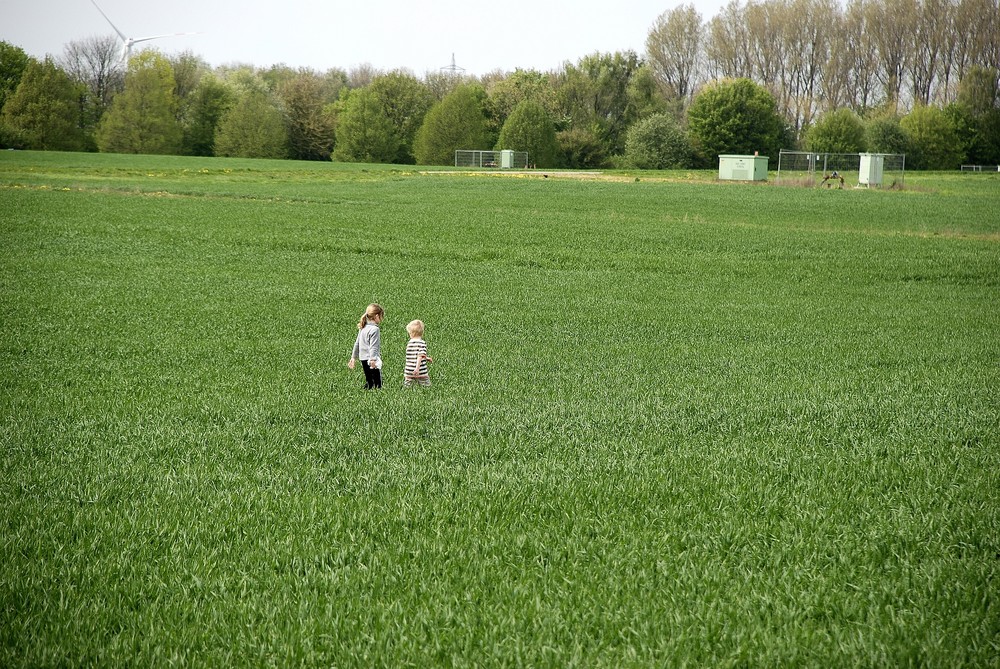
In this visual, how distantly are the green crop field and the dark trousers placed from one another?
0.13 metres

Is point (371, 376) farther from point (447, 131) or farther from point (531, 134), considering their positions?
point (447, 131)

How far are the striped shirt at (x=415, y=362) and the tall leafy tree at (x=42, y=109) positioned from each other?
286ft

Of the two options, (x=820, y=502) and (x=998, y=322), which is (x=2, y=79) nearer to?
(x=998, y=322)

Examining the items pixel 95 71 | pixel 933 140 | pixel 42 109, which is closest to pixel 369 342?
pixel 42 109

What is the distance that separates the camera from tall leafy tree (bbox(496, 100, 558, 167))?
99.2 metres

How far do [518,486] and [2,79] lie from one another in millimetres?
95323

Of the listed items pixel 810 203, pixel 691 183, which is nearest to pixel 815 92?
pixel 691 183

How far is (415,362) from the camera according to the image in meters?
10.9

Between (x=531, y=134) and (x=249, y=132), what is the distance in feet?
98.7

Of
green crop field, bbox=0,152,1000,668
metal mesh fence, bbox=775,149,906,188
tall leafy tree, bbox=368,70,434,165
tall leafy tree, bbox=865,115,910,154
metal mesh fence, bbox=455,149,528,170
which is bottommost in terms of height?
green crop field, bbox=0,152,1000,668

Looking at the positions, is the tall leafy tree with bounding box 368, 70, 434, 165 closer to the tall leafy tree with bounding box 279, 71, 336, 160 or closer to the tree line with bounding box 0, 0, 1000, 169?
the tree line with bounding box 0, 0, 1000, 169

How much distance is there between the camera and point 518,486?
668 cm

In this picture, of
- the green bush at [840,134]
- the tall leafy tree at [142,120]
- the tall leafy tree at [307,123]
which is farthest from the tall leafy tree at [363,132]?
the green bush at [840,134]

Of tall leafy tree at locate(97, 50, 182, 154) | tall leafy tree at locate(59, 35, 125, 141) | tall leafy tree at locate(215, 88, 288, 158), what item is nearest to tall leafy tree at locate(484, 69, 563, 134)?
tall leafy tree at locate(215, 88, 288, 158)
